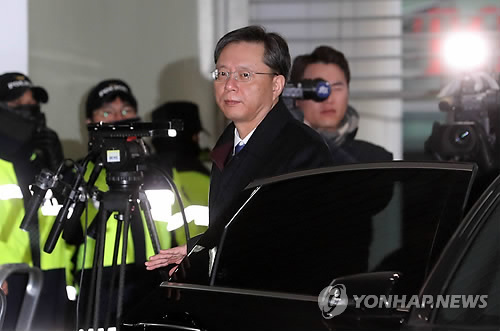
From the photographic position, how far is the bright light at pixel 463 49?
8805 millimetres

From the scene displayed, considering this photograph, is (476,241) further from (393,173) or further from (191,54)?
(191,54)

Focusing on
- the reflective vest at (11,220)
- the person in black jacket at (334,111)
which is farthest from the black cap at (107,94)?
Answer: the reflective vest at (11,220)

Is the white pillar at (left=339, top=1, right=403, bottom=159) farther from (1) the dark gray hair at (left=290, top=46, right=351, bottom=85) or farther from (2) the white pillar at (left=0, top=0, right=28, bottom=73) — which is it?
(1) the dark gray hair at (left=290, top=46, right=351, bottom=85)

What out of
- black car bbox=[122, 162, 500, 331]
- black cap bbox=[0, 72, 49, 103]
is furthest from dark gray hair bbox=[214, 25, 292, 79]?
black cap bbox=[0, 72, 49, 103]

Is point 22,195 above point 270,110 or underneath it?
underneath

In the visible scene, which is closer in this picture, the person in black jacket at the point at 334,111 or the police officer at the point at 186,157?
the person in black jacket at the point at 334,111

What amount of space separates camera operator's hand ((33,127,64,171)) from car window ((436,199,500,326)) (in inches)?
121

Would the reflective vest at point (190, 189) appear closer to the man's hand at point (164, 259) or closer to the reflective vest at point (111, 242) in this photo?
the reflective vest at point (111, 242)

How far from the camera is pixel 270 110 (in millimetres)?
3463

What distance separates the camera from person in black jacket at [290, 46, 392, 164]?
4.96m

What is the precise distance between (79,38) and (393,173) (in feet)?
16.3

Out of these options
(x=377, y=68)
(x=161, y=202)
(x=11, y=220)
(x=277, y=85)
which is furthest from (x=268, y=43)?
(x=377, y=68)

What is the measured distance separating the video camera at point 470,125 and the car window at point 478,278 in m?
2.07

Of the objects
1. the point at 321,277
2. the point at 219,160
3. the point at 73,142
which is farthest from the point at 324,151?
the point at 73,142
